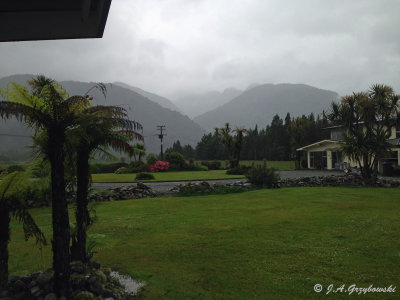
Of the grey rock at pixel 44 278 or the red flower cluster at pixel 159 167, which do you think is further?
the red flower cluster at pixel 159 167

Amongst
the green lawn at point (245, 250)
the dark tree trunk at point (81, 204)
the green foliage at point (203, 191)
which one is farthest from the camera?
the green foliage at point (203, 191)

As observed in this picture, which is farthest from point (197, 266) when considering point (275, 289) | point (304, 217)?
point (304, 217)

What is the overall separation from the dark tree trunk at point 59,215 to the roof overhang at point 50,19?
4.14ft

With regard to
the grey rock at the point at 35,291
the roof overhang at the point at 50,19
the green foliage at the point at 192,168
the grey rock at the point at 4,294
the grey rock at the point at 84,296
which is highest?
the roof overhang at the point at 50,19

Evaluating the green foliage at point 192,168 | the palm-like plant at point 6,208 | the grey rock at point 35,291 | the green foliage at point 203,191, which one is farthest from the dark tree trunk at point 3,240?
the green foliage at point 192,168

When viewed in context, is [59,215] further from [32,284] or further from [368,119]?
[368,119]

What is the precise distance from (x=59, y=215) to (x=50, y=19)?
98.4 inches

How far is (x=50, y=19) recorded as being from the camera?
344 cm

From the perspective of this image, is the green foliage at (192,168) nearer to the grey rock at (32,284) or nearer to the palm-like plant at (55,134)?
the grey rock at (32,284)

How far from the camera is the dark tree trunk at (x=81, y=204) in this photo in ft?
16.1

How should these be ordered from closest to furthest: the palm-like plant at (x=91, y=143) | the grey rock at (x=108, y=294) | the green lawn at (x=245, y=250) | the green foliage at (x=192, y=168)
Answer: the grey rock at (x=108, y=294) < the green lawn at (x=245, y=250) < the palm-like plant at (x=91, y=143) < the green foliage at (x=192, y=168)

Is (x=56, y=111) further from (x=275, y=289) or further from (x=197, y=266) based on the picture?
(x=275, y=289)

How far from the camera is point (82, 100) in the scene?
168 inches

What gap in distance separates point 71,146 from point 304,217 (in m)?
7.66
